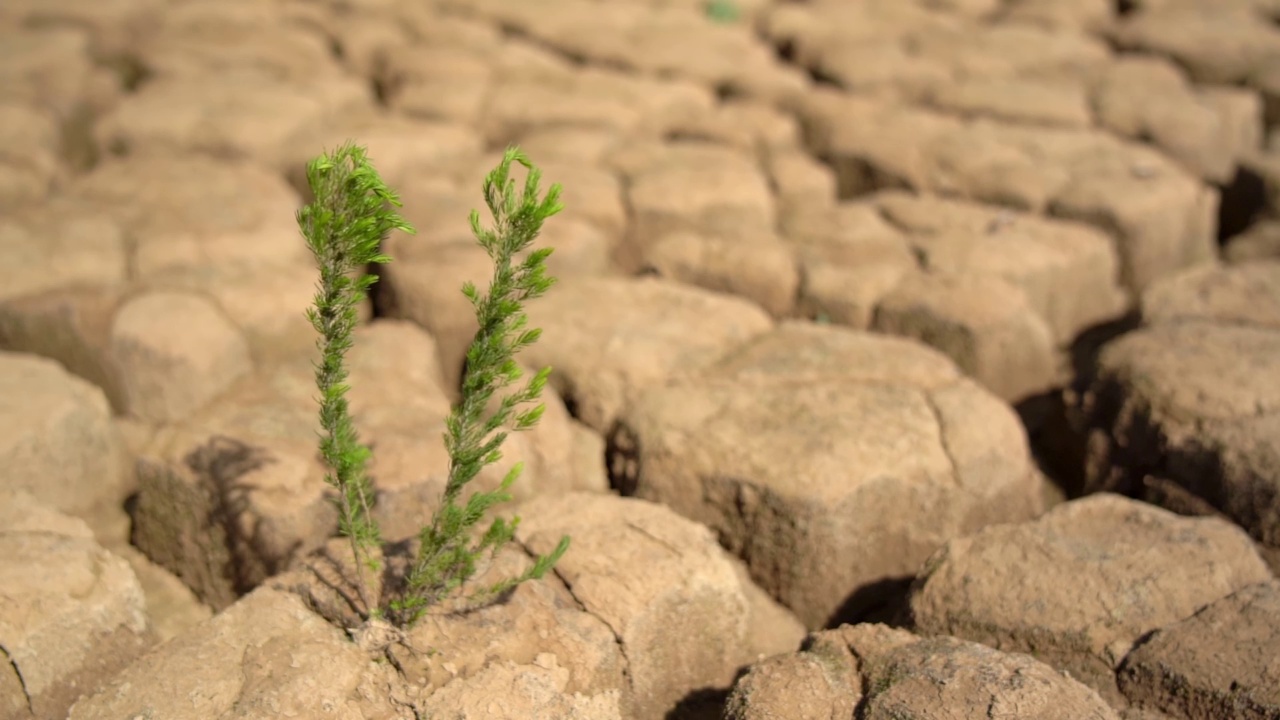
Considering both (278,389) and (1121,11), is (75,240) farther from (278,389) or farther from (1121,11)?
(1121,11)

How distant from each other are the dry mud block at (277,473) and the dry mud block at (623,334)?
0.14 m

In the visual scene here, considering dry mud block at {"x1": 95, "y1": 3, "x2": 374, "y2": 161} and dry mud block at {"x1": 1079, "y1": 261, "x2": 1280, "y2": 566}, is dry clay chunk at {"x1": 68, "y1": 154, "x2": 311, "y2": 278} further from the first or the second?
dry mud block at {"x1": 1079, "y1": 261, "x2": 1280, "y2": 566}

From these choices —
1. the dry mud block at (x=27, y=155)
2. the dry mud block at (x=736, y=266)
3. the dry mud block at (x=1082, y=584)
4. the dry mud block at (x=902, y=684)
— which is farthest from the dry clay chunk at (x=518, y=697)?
the dry mud block at (x=27, y=155)

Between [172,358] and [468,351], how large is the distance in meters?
1.63

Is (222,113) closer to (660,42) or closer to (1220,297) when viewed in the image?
(660,42)

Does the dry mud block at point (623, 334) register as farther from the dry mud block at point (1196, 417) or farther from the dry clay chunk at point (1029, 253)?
the dry mud block at point (1196, 417)

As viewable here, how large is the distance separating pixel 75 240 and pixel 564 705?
2.49 m

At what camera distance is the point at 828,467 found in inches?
110

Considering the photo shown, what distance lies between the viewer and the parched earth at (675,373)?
2258mm

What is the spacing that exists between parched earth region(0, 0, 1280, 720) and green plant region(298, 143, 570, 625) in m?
0.14

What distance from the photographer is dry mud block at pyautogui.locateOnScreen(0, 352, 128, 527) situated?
2.87 metres

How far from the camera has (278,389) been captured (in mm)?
3090

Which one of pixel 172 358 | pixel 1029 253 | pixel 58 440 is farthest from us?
pixel 1029 253

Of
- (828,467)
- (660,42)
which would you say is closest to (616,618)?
(828,467)
